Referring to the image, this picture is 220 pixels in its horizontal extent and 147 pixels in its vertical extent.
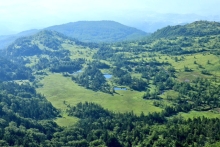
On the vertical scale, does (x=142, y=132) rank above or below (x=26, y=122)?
above

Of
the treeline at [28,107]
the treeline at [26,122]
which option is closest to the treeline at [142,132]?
the treeline at [26,122]

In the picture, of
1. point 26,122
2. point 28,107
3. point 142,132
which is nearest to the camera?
point 142,132

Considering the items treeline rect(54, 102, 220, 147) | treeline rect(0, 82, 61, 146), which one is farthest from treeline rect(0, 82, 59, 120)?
treeline rect(54, 102, 220, 147)

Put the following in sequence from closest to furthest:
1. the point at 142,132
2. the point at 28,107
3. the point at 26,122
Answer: the point at 142,132 < the point at 26,122 < the point at 28,107

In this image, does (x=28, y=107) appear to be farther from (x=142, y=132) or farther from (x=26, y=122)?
(x=142, y=132)

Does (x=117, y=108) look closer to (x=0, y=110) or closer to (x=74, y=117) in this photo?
(x=74, y=117)

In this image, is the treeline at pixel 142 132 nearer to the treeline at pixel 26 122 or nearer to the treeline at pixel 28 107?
the treeline at pixel 26 122

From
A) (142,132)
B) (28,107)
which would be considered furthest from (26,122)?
(142,132)

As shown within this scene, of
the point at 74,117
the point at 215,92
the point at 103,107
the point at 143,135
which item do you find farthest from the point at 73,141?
the point at 215,92

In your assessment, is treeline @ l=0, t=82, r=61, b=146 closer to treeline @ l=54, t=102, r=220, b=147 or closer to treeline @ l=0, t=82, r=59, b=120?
treeline @ l=0, t=82, r=59, b=120

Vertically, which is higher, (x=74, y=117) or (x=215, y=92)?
(x=215, y=92)

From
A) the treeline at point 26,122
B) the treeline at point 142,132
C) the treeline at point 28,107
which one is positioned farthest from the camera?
the treeline at point 28,107
